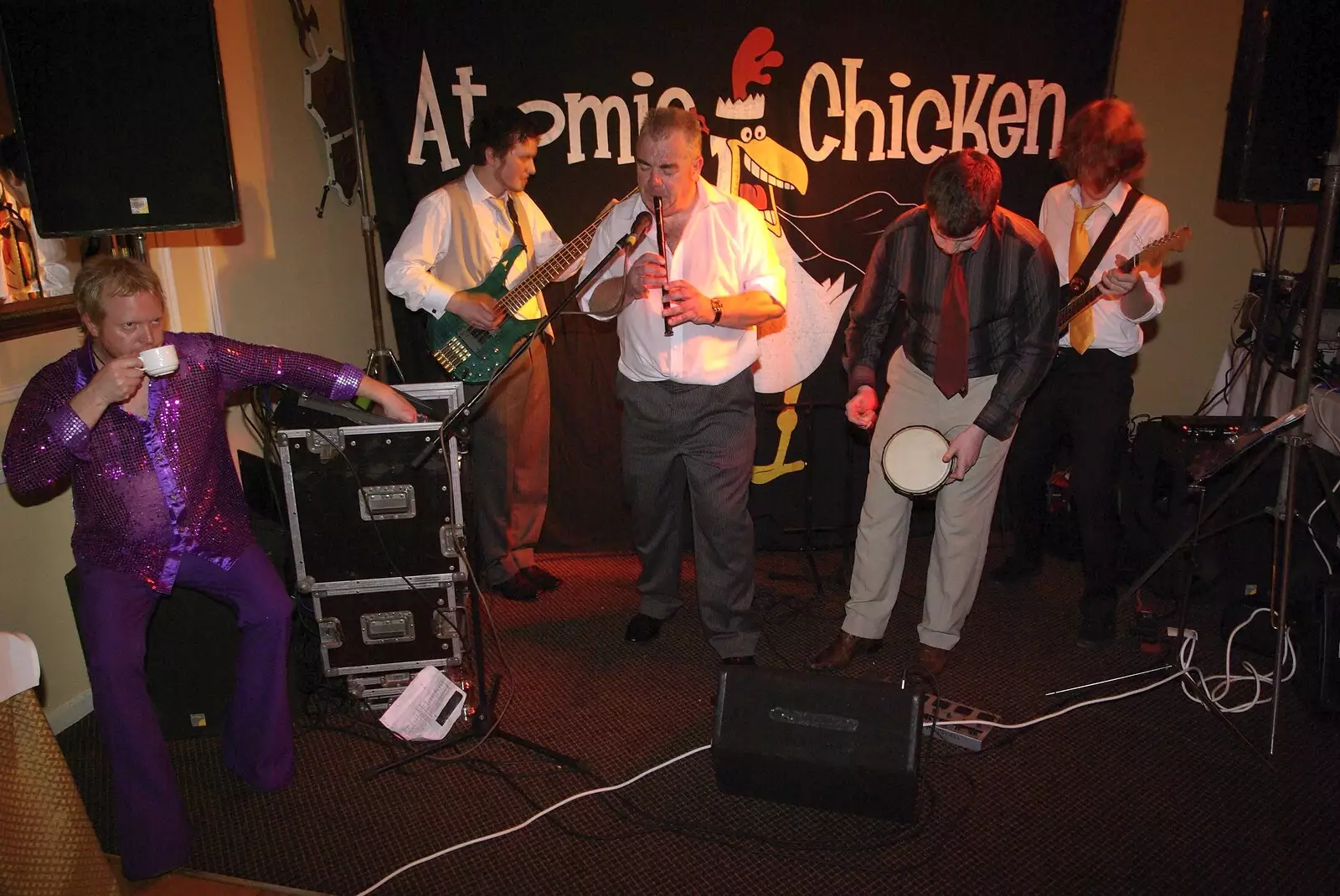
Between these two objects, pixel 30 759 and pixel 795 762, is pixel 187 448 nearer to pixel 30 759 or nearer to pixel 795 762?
pixel 30 759

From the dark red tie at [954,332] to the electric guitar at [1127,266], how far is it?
492 mm

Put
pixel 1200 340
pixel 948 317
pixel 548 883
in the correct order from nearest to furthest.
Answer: pixel 548 883 < pixel 948 317 < pixel 1200 340

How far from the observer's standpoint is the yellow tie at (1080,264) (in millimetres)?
3172

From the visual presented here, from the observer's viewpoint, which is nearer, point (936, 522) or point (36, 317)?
point (36, 317)

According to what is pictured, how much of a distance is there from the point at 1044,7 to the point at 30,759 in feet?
13.9

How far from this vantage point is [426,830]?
7.73 feet

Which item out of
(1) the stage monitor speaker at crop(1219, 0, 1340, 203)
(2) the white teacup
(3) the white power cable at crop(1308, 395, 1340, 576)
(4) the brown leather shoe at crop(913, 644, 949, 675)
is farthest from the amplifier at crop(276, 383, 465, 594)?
(3) the white power cable at crop(1308, 395, 1340, 576)

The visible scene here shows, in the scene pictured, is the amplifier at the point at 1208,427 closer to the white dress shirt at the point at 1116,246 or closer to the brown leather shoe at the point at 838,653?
the white dress shirt at the point at 1116,246

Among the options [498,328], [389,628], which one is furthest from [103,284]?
[498,328]

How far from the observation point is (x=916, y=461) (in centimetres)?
269

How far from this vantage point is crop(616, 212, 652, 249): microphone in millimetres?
2494

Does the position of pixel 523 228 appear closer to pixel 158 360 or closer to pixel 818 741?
pixel 158 360

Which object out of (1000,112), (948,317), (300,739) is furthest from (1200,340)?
(300,739)

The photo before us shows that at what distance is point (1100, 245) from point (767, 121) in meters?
1.43
